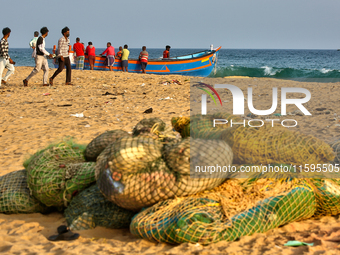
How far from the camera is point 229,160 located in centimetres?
281

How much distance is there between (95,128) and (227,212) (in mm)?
4154

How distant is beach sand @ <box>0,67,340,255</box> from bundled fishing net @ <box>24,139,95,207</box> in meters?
0.24

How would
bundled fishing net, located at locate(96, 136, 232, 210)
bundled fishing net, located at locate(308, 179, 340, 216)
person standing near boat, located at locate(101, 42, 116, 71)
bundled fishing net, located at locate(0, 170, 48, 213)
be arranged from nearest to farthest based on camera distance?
bundled fishing net, located at locate(96, 136, 232, 210) → bundled fishing net, located at locate(308, 179, 340, 216) → bundled fishing net, located at locate(0, 170, 48, 213) → person standing near boat, located at locate(101, 42, 116, 71)

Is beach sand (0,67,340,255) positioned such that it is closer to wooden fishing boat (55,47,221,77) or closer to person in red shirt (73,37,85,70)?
person in red shirt (73,37,85,70)

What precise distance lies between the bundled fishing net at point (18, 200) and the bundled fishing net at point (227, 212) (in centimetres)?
122

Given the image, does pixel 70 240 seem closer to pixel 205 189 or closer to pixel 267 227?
pixel 205 189

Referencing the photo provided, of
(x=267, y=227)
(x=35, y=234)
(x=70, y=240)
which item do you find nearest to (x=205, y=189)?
(x=267, y=227)

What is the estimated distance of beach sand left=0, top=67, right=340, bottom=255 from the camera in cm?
235

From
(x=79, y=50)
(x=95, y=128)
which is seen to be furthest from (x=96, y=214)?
(x=79, y=50)

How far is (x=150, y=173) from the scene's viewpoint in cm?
260

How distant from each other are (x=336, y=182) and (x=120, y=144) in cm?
197

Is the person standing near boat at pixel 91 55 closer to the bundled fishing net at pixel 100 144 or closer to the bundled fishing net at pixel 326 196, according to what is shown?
the bundled fishing net at pixel 100 144

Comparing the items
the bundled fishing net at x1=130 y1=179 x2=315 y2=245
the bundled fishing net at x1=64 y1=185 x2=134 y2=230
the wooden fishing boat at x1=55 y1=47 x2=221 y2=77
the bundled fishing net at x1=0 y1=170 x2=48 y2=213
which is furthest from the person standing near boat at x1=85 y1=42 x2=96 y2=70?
the bundled fishing net at x1=130 y1=179 x2=315 y2=245

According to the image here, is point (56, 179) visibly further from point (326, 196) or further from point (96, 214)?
point (326, 196)
